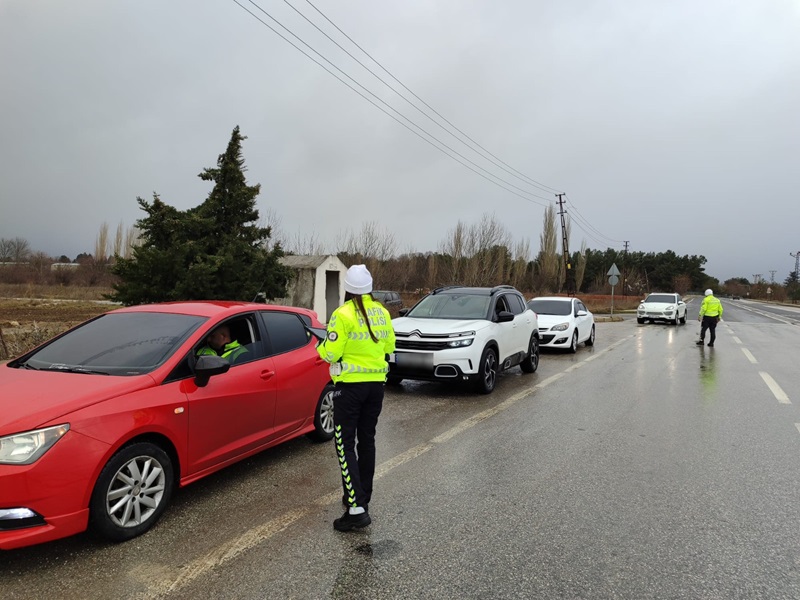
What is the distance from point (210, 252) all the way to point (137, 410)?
9.96 meters

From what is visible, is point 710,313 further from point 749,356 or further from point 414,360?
point 414,360

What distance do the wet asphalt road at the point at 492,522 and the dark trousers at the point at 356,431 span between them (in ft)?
1.00

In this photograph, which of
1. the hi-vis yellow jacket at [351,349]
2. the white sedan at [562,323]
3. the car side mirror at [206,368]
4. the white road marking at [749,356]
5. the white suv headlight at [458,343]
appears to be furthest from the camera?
the white sedan at [562,323]

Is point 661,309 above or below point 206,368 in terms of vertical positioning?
below

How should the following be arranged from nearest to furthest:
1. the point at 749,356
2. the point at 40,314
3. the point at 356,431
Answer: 1. the point at 356,431
2. the point at 749,356
3. the point at 40,314

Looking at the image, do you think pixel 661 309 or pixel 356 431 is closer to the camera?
pixel 356 431

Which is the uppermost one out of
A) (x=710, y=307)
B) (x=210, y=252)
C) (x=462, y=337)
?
(x=210, y=252)

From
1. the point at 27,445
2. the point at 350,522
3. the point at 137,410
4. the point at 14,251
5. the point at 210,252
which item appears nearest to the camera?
the point at 27,445

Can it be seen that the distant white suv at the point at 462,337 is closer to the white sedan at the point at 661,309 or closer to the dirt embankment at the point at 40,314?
the dirt embankment at the point at 40,314

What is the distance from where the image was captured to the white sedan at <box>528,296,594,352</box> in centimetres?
1429

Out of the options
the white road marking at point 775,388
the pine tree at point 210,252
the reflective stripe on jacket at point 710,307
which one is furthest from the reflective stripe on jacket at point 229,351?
the reflective stripe on jacket at point 710,307

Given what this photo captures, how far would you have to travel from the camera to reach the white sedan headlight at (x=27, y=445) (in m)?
2.95

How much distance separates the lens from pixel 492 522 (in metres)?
3.84

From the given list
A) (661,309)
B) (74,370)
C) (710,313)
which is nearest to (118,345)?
(74,370)
